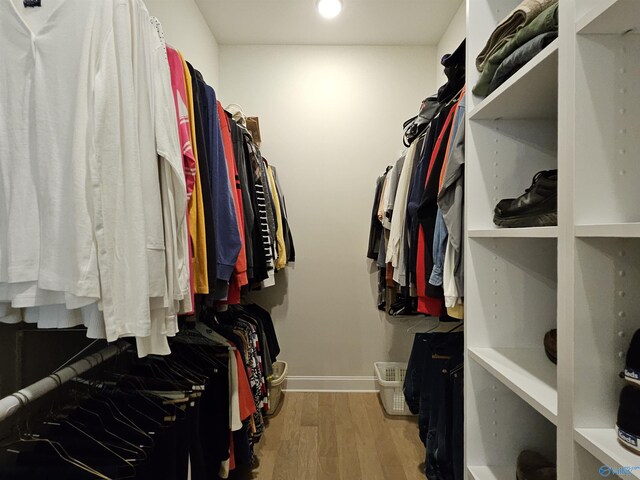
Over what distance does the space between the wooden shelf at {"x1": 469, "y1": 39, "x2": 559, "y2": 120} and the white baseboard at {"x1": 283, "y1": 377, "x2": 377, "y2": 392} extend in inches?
88.9

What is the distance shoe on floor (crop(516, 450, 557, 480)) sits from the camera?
0.83 meters

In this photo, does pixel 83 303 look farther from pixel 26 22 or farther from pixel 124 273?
pixel 26 22

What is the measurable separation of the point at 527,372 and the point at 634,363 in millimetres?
310

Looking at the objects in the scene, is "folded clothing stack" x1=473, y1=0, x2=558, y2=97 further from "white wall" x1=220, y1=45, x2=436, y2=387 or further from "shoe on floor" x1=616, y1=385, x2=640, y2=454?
"white wall" x1=220, y1=45, x2=436, y2=387

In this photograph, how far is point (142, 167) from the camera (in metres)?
0.78

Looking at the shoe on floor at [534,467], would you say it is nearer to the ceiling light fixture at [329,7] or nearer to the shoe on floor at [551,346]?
the shoe on floor at [551,346]

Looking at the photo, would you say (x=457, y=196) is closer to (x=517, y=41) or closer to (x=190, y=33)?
(x=517, y=41)

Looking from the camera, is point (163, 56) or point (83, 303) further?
point (163, 56)

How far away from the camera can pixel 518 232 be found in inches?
30.9

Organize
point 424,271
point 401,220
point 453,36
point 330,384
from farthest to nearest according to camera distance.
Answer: point 330,384, point 453,36, point 401,220, point 424,271

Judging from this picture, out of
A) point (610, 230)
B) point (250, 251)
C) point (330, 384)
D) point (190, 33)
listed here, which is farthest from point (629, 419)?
point (190, 33)

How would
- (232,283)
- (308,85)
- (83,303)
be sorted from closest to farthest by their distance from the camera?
1. (83,303)
2. (232,283)
3. (308,85)

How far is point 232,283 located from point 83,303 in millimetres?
595

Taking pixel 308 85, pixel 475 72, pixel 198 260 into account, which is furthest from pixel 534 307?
pixel 308 85
